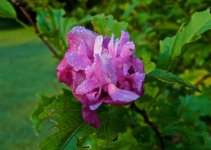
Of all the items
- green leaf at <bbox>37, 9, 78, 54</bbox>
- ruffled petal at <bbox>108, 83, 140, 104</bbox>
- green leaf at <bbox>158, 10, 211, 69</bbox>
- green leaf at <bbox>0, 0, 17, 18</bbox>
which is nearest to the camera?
ruffled petal at <bbox>108, 83, 140, 104</bbox>

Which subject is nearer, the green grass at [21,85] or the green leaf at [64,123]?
the green leaf at [64,123]

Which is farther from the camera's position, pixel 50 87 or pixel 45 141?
pixel 50 87

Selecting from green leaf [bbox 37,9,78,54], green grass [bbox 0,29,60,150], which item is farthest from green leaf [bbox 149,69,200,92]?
green grass [bbox 0,29,60,150]

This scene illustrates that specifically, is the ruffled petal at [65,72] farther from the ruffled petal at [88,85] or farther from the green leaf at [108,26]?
the green leaf at [108,26]

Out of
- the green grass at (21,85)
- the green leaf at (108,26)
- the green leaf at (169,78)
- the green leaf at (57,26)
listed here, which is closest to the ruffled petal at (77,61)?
the green leaf at (169,78)

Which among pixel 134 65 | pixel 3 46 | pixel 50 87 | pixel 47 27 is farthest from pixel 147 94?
pixel 3 46

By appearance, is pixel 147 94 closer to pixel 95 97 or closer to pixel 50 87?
pixel 95 97

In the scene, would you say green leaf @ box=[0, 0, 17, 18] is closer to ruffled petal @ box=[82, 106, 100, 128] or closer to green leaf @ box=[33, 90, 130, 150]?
green leaf @ box=[33, 90, 130, 150]
